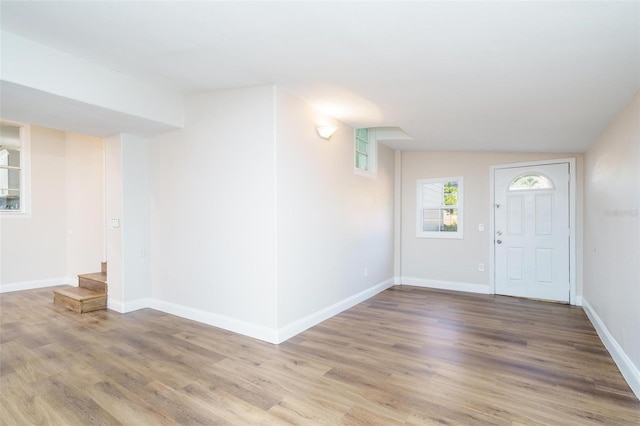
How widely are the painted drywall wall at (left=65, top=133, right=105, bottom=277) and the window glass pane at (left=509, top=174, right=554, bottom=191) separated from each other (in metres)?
6.77

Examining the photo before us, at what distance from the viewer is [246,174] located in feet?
11.5

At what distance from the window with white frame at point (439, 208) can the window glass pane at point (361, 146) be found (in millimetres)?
1389

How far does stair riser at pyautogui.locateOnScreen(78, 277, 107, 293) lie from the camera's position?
15.5 feet

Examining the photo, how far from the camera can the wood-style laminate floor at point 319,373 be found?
2.16 meters

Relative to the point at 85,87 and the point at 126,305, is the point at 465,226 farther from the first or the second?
the point at 85,87

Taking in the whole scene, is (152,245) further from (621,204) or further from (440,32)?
(621,204)

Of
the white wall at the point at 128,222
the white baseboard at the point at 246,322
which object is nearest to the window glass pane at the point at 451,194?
the white baseboard at the point at 246,322

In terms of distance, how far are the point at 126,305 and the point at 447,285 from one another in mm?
4877

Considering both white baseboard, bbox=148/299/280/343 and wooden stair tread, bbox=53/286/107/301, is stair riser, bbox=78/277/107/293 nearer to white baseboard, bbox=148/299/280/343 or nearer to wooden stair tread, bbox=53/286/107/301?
wooden stair tread, bbox=53/286/107/301

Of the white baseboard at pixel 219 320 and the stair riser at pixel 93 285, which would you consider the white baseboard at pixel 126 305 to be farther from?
the stair riser at pixel 93 285

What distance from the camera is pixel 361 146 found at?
16.9 feet

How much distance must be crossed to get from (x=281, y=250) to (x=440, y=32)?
7.46 ft

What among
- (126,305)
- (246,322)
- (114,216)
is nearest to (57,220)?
(114,216)

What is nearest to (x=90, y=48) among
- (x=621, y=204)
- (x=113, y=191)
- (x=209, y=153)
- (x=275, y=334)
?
(x=209, y=153)
